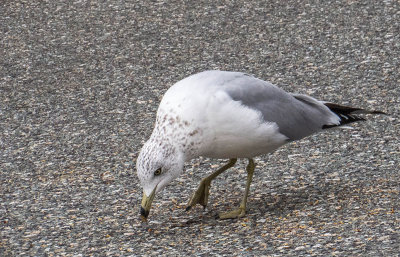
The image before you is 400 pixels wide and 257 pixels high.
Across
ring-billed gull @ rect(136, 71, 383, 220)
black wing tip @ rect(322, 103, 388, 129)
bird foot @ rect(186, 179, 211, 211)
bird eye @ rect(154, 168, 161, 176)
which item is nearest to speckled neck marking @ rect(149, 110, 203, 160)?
ring-billed gull @ rect(136, 71, 383, 220)

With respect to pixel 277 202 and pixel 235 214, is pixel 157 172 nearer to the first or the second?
pixel 235 214

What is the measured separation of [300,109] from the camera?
17.9 ft

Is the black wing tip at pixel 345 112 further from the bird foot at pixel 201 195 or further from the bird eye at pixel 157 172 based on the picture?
the bird eye at pixel 157 172

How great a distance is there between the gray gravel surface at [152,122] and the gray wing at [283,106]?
1.48 feet

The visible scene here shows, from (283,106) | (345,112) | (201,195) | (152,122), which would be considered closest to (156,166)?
(201,195)

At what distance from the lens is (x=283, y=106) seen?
5363mm

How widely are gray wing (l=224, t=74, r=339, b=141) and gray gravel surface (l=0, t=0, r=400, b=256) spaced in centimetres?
45

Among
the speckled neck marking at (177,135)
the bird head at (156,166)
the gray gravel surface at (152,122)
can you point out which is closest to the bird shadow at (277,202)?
the gray gravel surface at (152,122)

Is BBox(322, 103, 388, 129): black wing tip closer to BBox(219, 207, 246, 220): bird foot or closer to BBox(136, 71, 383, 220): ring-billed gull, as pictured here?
BBox(136, 71, 383, 220): ring-billed gull

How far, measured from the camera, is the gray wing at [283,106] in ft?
16.8

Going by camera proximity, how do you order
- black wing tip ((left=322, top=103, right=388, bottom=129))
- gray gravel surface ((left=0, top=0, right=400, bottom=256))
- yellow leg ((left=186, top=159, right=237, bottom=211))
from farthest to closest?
black wing tip ((left=322, top=103, right=388, bottom=129))
yellow leg ((left=186, top=159, right=237, bottom=211))
gray gravel surface ((left=0, top=0, right=400, bottom=256))

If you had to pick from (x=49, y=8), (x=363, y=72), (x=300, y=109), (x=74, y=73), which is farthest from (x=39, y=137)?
(x=49, y=8)

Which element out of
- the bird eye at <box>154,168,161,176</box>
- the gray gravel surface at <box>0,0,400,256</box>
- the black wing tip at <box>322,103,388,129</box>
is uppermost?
the black wing tip at <box>322,103,388,129</box>

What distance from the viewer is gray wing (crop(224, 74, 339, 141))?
5117 millimetres
